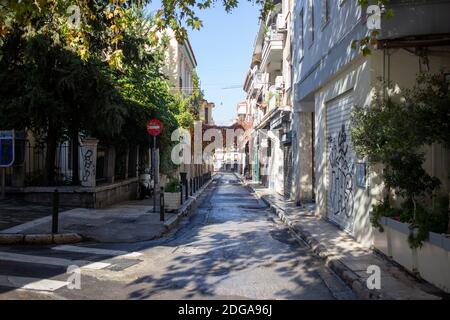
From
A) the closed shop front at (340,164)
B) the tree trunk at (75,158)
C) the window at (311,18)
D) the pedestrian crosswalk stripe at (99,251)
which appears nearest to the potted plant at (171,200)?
the tree trunk at (75,158)

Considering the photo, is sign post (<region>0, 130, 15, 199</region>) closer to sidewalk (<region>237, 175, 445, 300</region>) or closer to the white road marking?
the white road marking

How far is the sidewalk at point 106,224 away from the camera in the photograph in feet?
36.8

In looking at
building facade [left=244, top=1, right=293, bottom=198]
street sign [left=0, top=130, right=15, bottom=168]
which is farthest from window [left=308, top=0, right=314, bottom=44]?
street sign [left=0, top=130, right=15, bottom=168]

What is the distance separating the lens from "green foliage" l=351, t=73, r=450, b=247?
669 centimetres

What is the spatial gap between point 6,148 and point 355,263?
12.1 m

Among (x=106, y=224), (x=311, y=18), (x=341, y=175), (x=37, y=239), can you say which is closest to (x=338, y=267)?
(x=341, y=175)

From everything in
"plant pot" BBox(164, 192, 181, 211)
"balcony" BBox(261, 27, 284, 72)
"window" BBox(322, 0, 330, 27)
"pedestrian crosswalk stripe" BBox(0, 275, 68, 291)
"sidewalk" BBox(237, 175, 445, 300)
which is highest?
"balcony" BBox(261, 27, 284, 72)

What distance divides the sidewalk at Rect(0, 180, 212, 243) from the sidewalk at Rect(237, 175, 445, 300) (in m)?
3.60

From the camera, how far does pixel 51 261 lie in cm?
848

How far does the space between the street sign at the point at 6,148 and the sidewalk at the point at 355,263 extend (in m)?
8.93

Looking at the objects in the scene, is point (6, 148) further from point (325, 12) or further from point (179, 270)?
point (325, 12)

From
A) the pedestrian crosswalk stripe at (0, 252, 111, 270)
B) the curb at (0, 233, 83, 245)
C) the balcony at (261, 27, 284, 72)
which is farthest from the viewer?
the balcony at (261, 27, 284, 72)
